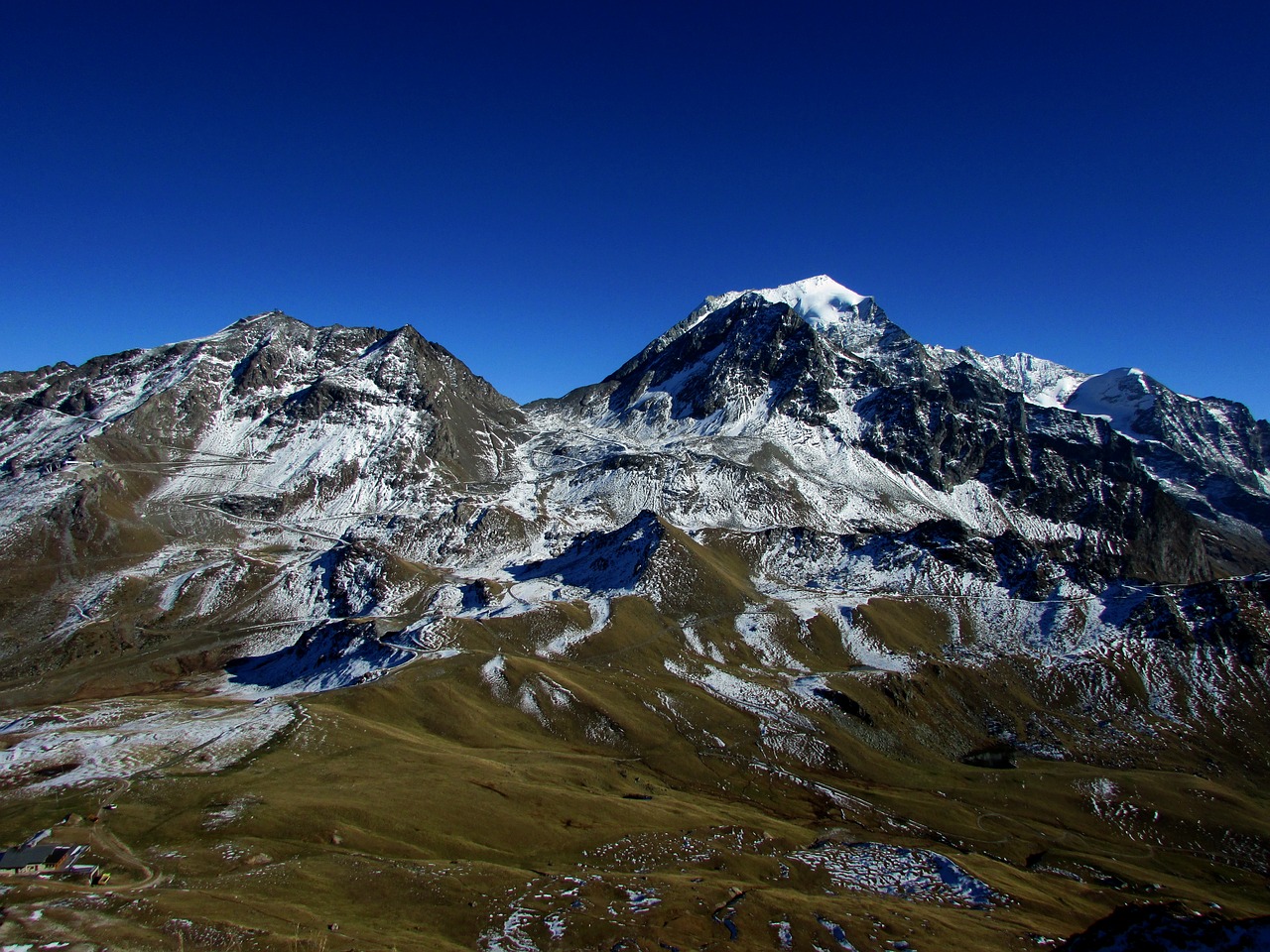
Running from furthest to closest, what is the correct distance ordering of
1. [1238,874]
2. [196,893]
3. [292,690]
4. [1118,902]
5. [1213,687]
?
[1213,687]
[292,690]
[1238,874]
[1118,902]
[196,893]

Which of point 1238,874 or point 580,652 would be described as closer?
point 1238,874

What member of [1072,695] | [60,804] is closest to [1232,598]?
[1072,695]

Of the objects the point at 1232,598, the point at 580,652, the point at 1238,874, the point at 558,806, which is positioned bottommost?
the point at 1238,874

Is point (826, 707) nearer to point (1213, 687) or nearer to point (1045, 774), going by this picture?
point (1045, 774)

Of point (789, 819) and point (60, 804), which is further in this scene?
point (789, 819)

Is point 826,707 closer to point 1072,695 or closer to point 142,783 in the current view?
point 1072,695

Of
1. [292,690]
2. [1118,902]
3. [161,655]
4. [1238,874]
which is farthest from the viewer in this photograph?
[161,655]

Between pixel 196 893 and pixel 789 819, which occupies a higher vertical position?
pixel 196 893

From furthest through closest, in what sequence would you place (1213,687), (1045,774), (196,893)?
(1213,687) → (1045,774) → (196,893)

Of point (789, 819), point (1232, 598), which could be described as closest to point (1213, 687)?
A: point (1232, 598)
